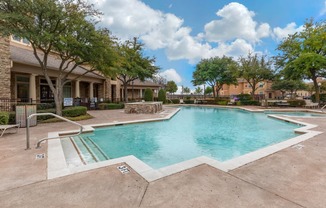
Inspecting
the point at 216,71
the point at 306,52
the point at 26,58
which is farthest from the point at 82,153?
the point at 216,71

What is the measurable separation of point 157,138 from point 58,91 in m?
7.91

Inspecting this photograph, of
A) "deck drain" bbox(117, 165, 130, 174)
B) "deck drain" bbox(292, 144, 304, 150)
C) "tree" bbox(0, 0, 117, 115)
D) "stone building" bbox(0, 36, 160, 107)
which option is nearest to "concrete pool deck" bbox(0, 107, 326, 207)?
"deck drain" bbox(117, 165, 130, 174)

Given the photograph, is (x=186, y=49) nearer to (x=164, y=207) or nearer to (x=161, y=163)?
(x=161, y=163)

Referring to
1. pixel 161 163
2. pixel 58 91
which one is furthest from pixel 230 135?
pixel 58 91

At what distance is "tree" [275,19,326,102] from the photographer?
17.2 meters

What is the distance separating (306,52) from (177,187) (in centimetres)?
2270

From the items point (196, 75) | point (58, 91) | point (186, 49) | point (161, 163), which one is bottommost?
point (161, 163)

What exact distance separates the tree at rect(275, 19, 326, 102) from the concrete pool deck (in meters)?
18.3

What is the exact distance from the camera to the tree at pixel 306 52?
1717 centimetres

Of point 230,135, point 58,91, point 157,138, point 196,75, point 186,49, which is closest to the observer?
point 157,138

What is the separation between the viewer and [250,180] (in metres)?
3.00

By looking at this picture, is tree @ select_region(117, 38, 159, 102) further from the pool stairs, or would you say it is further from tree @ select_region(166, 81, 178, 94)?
tree @ select_region(166, 81, 178, 94)

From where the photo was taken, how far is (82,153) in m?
5.13

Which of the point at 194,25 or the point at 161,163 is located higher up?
the point at 194,25
